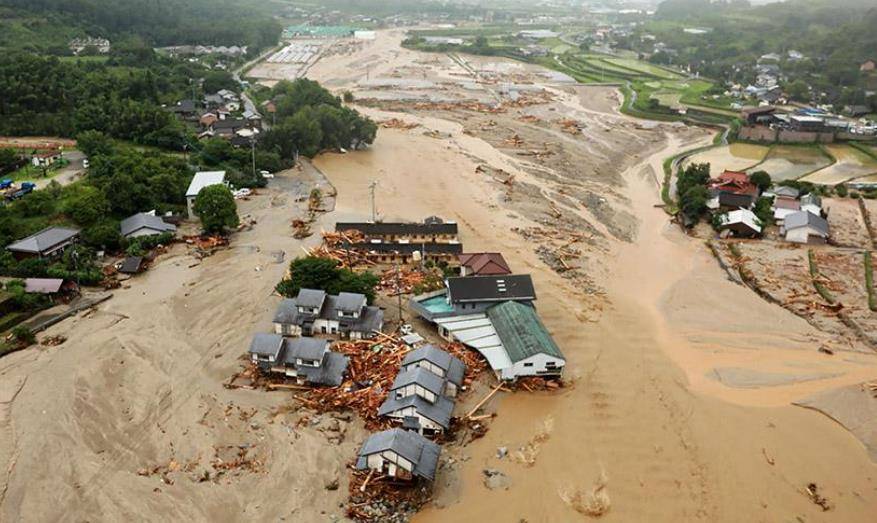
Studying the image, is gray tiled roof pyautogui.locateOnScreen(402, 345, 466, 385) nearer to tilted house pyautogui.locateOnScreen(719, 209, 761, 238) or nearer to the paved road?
tilted house pyautogui.locateOnScreen(719, 209, 761, 238)

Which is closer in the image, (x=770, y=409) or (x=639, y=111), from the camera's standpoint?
(x=770, y=409)

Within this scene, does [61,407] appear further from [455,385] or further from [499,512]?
[499,512]

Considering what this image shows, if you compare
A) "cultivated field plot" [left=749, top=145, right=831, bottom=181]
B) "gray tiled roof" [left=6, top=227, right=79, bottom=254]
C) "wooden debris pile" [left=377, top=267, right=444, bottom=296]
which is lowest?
"cultivated field plot" [left=749, top=145, right=831, bottom=181]

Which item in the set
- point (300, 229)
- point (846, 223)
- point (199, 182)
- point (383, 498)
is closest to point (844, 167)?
point (846, 223)

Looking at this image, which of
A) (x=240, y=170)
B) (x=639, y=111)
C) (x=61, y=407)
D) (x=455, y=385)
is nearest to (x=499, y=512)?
(x=455, y=385)

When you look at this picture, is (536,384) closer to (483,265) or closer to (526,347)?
(526,347)

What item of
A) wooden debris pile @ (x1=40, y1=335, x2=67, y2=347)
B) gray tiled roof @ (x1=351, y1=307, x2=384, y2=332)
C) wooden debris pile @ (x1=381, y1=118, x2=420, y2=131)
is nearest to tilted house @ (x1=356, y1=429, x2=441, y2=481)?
gray tiled roof @ (x1=351, y1=307, x2=384, y2=332)
